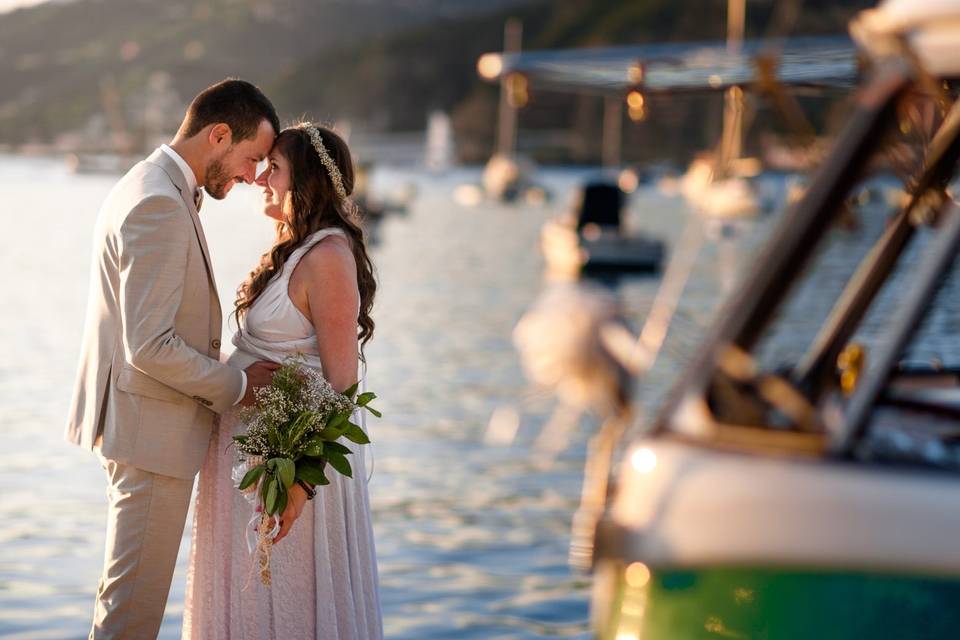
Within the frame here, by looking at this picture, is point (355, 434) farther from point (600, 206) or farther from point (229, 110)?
point (600, 206)

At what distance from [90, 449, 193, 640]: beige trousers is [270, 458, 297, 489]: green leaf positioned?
0.40 meters

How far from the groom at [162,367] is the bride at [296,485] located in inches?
5.9

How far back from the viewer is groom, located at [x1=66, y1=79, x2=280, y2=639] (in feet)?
15.7

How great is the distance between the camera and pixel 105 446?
4.91 m

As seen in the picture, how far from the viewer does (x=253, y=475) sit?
193 inches

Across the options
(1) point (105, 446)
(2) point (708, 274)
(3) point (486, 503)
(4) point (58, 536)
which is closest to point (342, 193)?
(1) point (105, 446)

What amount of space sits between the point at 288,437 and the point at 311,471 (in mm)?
156

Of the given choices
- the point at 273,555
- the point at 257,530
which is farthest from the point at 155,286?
the point at 273,555

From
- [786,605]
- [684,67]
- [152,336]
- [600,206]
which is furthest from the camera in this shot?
[600,206]

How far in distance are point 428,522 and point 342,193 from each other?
21.4ft

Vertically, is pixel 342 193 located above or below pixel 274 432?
above

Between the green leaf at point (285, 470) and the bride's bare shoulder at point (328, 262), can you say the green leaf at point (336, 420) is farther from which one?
the bride's bare shoulder at point (328, 262)

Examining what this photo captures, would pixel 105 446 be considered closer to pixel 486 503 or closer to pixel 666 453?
pixel 666 453

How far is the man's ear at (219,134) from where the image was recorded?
→ 4.95 m
